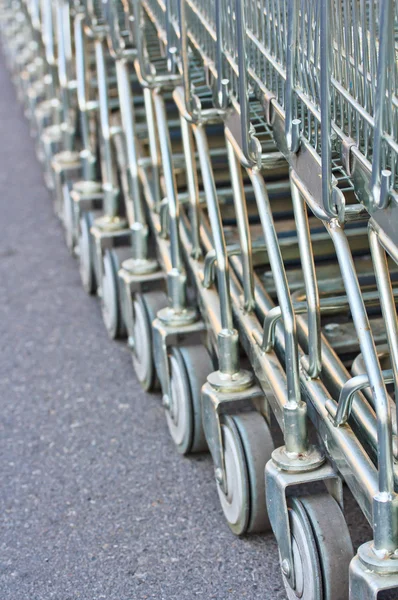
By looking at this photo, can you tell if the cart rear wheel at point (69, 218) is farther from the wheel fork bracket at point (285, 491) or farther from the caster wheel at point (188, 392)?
the wheel fork bracket at point (285, 491)

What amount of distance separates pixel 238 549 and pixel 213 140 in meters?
1.85

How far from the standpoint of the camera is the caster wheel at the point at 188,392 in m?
3.13

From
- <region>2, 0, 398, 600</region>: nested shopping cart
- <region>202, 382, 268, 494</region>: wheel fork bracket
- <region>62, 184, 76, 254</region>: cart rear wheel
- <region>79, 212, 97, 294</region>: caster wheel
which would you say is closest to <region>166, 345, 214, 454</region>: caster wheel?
<region>2, 0, 398, 600</region>: nested shopping cart

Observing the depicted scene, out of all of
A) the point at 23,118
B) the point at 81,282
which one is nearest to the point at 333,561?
the point at 81,282

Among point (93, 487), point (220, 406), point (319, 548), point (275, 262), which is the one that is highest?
point (275, 262)

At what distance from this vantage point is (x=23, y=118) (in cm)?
757

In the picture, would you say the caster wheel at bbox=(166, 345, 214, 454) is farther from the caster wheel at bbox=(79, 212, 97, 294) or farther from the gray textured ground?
the caster wheel at bbox=(79, 212, 97, 294)

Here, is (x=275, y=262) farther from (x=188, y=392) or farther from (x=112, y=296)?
(x=112, y=296)

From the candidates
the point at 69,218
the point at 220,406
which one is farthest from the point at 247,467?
the point at 69,218

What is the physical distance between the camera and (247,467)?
2725mm

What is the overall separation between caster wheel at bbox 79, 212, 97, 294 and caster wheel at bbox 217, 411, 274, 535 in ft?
5.39

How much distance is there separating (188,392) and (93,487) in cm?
41

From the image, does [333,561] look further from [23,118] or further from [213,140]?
[23,118]

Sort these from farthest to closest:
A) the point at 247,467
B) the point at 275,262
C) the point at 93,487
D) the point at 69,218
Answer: the point at 69,218
the point at 93,487
the point at 247,467
the point at 275,262
